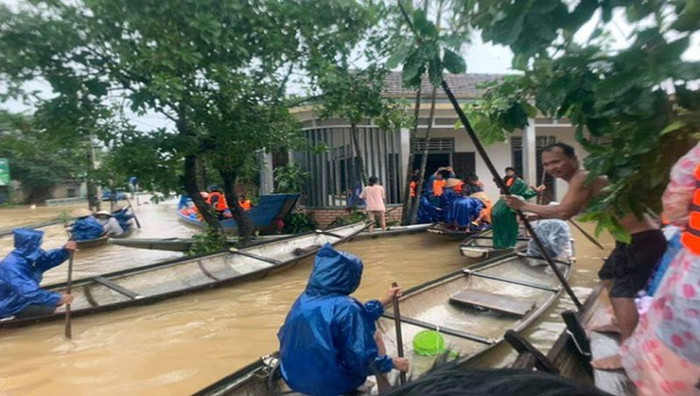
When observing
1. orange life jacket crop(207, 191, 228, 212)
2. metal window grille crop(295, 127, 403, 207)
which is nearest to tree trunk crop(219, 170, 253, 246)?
metal window grille crop(295, 127, 403, 207)

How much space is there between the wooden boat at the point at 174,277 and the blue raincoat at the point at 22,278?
0.58 feet

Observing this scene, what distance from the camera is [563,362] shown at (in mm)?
2941

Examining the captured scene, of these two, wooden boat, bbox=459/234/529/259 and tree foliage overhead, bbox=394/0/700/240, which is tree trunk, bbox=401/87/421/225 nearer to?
wooden boat, bbox=459/234/529/259

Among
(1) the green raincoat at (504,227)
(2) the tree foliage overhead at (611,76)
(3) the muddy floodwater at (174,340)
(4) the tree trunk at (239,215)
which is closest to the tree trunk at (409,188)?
(3) the muddy floodwater at (174,340)

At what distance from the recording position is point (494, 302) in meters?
5.23

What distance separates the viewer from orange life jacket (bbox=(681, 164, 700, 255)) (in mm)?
1369

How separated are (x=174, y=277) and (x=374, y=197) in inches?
204

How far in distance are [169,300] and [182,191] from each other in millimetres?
2967

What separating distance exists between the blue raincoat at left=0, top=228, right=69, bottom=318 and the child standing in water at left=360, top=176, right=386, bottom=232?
687 centimetres

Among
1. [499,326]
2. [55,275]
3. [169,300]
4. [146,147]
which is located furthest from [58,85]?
[499,326]

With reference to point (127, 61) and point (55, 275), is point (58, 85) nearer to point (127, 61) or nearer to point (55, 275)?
point (127, 61)

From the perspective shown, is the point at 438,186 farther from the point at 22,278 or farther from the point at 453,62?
the point at 453,62

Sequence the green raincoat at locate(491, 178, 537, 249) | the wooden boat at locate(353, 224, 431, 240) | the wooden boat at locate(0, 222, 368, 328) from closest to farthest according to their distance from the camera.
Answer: the wooden boat at locate(0, 222, 368, 328)
the green raincoat at locate(491, 178, 537, 249)
the wooden boat at locate(353, 224, 431, 240)

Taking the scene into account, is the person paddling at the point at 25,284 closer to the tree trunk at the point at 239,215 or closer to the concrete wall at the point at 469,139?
the tree trunk at the point at 239,215
